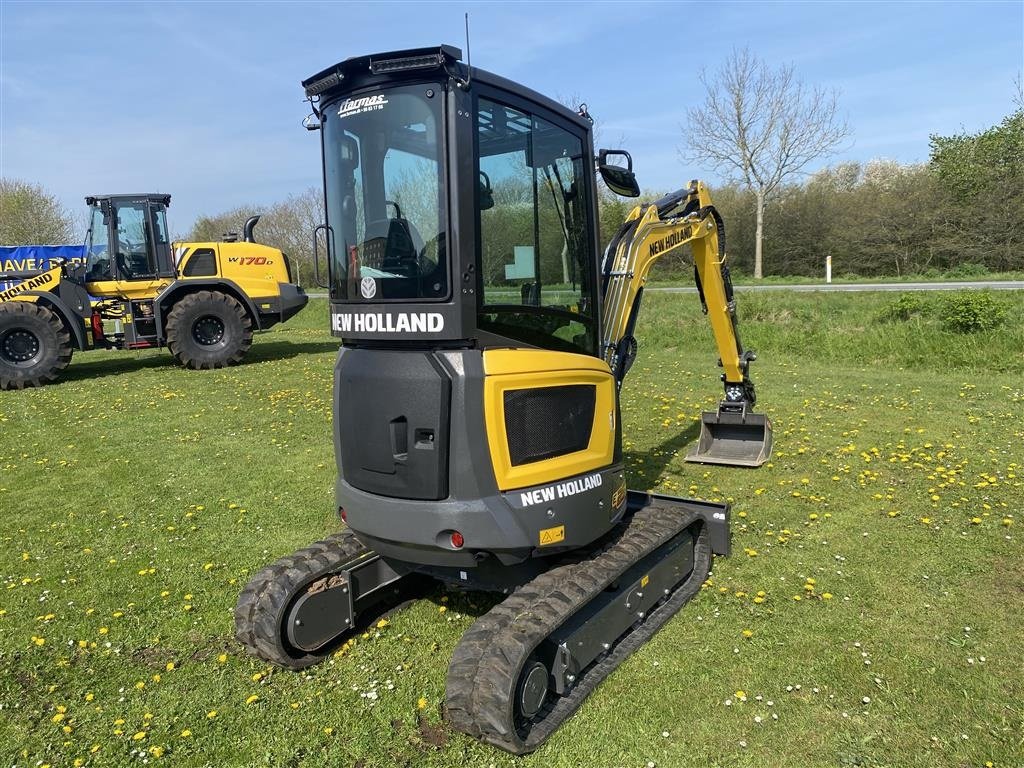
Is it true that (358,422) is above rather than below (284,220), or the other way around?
below

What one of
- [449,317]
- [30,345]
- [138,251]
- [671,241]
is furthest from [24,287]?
[449,317]

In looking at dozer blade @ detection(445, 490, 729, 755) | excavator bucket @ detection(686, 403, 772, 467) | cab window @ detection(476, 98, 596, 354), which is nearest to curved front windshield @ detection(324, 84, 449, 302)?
cab window @ detection(476, 98, 596, 354)

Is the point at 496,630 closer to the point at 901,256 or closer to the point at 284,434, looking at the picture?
the point at 284,434

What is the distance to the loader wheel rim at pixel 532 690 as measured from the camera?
3494mm

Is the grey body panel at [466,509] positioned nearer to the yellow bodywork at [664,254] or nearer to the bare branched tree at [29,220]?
the yellow bodywork at [664,254]

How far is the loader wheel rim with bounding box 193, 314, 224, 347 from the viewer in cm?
1577

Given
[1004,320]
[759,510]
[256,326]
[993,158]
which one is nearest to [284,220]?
[256,326]

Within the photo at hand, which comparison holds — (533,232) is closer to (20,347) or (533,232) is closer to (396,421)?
(396,421)

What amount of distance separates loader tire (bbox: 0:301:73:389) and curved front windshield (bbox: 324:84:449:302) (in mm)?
13116

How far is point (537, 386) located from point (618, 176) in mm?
1603

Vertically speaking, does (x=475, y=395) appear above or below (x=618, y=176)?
below

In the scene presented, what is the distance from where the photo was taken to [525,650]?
3381 mm

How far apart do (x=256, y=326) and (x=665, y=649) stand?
46.2 ft

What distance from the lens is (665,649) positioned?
4.29 metres
